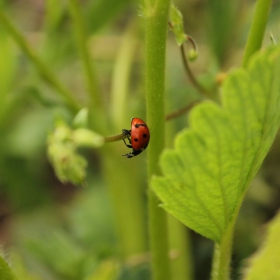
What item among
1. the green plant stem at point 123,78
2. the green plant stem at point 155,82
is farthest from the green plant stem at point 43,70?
the green plant stem at point 155,82

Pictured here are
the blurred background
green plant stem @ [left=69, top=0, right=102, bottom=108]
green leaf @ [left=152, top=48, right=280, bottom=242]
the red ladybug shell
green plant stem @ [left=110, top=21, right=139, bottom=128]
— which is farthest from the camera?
green plant stem @ [left=110, top=21, right=139, bottom=128]

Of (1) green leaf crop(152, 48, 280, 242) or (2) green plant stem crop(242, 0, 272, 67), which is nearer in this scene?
(1) green leaf crop(152, 48, 280, 242)

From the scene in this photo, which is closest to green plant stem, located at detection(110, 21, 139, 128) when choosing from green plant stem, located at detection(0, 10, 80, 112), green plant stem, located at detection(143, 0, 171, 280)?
green plant stem, located at detection(0, 10, 80, 112)

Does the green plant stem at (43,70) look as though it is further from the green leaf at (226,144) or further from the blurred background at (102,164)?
the green leaf at (226,144)

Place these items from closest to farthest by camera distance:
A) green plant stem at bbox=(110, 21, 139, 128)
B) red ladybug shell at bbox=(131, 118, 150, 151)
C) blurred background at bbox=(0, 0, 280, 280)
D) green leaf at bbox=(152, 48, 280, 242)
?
green leaf at bbox=(152, 48, 280, 242) < red ladybug shell at bbox=(131, 118, 150, 151) < blurred background at bbox=(0, 0, 280, 280) < green plant stem at bbox=(110, 21, 139, 128)

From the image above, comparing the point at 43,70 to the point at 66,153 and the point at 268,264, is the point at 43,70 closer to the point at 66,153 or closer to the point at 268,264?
the point at 66,153

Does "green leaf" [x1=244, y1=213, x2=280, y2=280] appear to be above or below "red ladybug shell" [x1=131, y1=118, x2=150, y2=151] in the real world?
below

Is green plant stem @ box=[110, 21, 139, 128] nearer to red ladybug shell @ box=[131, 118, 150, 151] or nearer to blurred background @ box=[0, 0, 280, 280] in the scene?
blurred background @ box=[0, 0, 280, 280]
